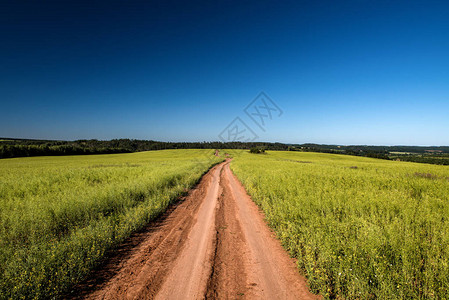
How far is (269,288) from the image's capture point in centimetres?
362

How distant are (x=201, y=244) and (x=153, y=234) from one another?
6.49ft

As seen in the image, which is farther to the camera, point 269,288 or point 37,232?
point 37,232

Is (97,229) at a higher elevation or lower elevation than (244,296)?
higher

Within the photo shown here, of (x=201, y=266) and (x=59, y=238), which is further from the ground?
(x=59, y=238)

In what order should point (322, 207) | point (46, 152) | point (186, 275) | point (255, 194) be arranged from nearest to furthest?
point (186, 275) → point (322, 207) → point (255, 194) → point (46, 152)

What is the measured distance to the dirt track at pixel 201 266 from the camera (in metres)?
3.47

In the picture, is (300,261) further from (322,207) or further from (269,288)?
(322,207)

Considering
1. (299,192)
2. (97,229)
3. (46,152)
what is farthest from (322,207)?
(46,152)

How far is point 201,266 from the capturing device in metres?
4.25

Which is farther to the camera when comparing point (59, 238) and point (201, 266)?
point (59, 238)

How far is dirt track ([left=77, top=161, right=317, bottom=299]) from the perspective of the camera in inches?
137

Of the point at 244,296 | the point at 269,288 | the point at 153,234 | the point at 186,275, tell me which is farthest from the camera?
the point at 153,234

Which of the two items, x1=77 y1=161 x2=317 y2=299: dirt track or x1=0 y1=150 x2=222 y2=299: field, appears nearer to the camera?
x1=0 y1=150 x2=222 y2=299: field

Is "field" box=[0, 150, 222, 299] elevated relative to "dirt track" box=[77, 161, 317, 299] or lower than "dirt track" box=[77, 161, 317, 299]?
elevated
